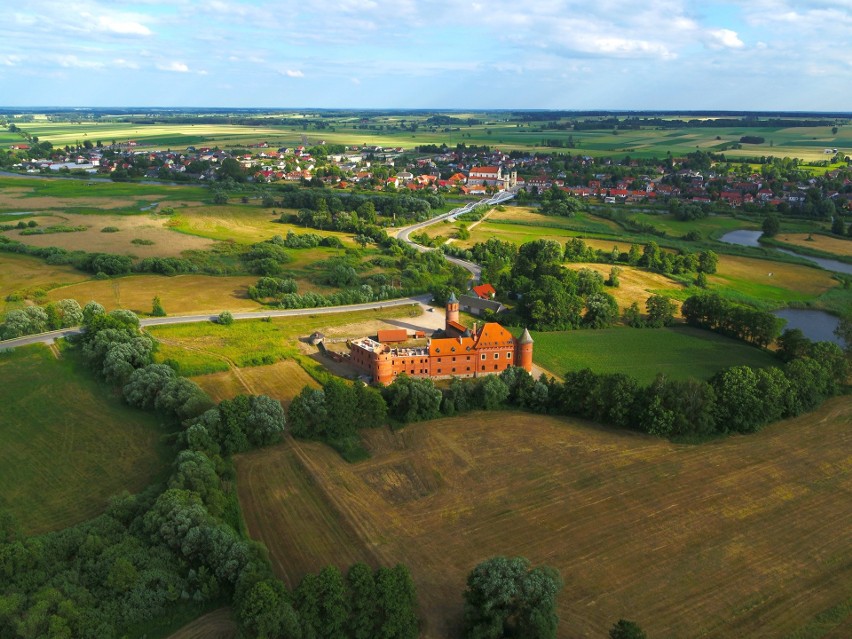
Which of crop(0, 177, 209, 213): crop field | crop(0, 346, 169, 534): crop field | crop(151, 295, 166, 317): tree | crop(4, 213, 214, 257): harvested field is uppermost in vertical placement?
crop(0, 177, 209, 213): crop field

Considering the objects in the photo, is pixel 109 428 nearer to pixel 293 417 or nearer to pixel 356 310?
pixel 293 417

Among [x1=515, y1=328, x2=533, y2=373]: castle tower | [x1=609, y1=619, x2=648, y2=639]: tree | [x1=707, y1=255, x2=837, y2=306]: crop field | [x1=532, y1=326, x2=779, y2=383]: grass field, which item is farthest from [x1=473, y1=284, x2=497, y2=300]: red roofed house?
[x1=609, y1=619, x2=648, y2=639]: tree

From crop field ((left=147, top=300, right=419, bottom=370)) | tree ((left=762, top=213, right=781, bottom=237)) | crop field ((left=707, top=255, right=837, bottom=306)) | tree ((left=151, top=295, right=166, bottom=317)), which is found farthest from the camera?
tree ((left=762, top=213, right=781, bottom=237))

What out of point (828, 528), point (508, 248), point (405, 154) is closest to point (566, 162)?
point (405, 154)

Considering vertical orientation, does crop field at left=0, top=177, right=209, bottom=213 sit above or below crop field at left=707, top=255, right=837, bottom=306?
above

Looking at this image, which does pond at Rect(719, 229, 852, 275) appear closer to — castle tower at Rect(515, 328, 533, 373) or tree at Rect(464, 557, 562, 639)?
castle tower at Rect(515, 328, 533, 373)

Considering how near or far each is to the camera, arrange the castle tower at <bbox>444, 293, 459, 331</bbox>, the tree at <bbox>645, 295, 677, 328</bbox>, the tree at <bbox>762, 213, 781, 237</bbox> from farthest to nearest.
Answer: the tree at <bbox>762, 213, 781, 237</bbox> < the tree at <bbox>645, 295, 677, 328</bbox> < the castle tower at <bbox>444, 293, 459, 331</bbox>

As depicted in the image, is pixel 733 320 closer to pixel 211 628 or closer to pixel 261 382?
pixel 261 382
